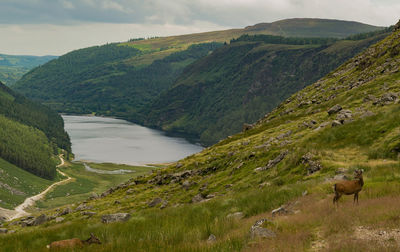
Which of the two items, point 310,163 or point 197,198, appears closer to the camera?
point 310,163

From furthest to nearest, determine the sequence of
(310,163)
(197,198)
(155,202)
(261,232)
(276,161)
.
→ (155,202) < (197,198) < (276,161) < (310,163) < (261,232)

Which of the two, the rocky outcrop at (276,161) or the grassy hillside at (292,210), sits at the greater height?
the grassy hillside at (292,210)

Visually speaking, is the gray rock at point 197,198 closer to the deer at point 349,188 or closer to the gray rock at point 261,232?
the deer at point 349,188

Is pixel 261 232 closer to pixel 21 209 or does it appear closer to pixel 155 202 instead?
pixel 155 202

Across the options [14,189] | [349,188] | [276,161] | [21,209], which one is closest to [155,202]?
[276,161]

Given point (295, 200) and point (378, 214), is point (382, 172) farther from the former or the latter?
point (378, 214)

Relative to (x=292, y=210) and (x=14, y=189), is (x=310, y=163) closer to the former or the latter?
(x=292, y=210)

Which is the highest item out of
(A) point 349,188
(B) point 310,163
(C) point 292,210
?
(A) point 349,188

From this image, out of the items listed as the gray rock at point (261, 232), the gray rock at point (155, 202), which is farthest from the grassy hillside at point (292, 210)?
the gray rock at point (155, 202)

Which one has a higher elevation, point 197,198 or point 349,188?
point 349,188

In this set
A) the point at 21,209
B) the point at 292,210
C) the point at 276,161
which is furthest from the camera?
the point at 21,209

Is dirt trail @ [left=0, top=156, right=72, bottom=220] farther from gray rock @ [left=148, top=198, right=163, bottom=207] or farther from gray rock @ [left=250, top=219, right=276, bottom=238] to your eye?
gray rock @ [left=250, top=219, right=276, bottom=238]

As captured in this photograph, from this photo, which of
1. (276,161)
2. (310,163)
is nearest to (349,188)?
(310,163)

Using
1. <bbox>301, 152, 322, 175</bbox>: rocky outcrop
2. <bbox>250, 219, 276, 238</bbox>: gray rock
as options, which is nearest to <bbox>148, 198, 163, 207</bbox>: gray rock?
<bbox>301, 152, 322, 175</bbox>: rocky outcrop
